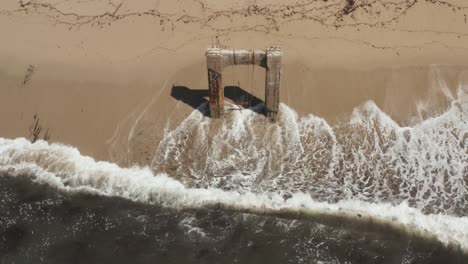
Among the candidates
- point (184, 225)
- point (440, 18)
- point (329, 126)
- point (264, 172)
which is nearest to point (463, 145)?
point (329, 126)

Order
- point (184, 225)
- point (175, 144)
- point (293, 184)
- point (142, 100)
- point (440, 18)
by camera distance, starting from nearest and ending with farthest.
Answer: point (184, 225) < point (293, 184) < point (175, 144) < point (142, 100) < point (440, 18)

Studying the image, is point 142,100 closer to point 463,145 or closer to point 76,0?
point 76,0

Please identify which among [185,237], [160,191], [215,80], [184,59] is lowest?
[185,237]

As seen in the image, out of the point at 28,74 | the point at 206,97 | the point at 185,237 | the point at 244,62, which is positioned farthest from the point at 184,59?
the point at 185,237

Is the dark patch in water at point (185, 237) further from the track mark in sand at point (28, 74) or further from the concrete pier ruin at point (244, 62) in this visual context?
the track mark in sand at point (28, 74)

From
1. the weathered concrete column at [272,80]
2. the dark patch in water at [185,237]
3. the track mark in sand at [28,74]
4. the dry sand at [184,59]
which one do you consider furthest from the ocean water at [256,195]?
the track mark in sand at [28,74]

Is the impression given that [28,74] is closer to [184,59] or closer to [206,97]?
[184,59]

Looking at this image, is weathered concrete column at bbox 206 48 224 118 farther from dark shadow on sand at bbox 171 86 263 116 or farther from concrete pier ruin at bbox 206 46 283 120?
dark shadow on sand at bbox 171 86 263 116
